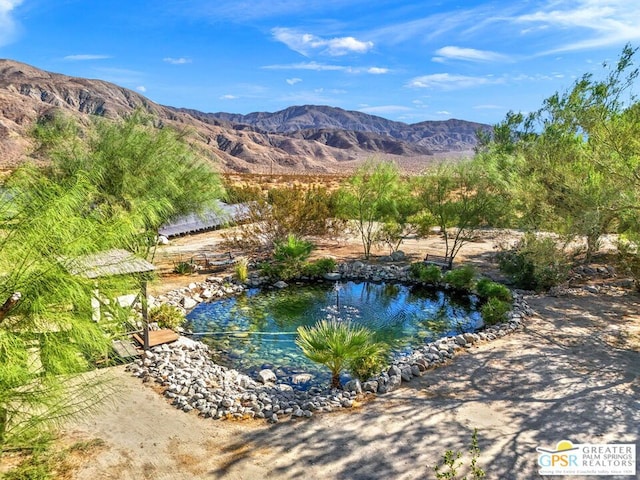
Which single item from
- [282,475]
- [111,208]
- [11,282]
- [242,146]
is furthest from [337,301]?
[242,146]

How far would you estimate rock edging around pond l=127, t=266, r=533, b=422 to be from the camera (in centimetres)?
715

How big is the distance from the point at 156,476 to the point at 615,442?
21.0 ft

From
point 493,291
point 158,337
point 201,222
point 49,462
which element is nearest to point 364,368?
point 158,337

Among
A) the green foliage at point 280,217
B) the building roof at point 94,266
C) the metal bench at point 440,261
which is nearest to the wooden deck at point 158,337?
the building roof at point 94,266

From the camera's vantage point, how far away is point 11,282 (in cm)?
376

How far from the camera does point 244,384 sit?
27.4ft

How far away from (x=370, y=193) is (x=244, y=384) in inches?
474

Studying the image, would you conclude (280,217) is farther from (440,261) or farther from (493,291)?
(493,291)

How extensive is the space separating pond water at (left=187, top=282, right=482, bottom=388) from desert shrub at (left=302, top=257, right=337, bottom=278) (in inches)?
28.2

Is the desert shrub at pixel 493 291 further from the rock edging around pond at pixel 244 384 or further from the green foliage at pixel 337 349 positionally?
the green foliage at pixel 337 349

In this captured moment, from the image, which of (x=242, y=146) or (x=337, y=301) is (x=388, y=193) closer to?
(x=337, y=301)

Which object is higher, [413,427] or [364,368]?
[364,368]

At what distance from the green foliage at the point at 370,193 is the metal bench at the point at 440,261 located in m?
2.46

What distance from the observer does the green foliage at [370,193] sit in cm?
1862
